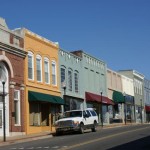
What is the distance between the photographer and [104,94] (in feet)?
175

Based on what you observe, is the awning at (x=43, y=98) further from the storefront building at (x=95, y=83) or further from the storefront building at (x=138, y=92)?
the storefront building at (x=138, y=92)

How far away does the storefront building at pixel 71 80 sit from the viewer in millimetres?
41938

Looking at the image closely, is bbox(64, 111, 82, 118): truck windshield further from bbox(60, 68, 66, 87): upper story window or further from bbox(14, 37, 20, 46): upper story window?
bbox(60, 68, 66, 87): upper story window

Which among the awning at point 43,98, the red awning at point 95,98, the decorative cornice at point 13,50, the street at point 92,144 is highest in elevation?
the decorative cornice at point 13,50

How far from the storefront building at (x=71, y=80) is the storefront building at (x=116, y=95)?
34.7 ft

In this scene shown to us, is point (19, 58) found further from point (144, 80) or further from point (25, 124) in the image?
point (144, 80)

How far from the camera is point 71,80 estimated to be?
43.7 meters

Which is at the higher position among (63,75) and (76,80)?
(63,75)

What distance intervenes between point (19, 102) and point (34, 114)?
2.94m

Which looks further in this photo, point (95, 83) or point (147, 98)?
point (147, 98)

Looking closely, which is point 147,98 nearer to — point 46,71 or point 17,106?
point 46,71

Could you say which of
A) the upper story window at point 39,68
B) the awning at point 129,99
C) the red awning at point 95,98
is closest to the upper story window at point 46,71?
the upper story window at point 39,68

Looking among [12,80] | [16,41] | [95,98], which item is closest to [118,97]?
[95,98]

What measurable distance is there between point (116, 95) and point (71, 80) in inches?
613
